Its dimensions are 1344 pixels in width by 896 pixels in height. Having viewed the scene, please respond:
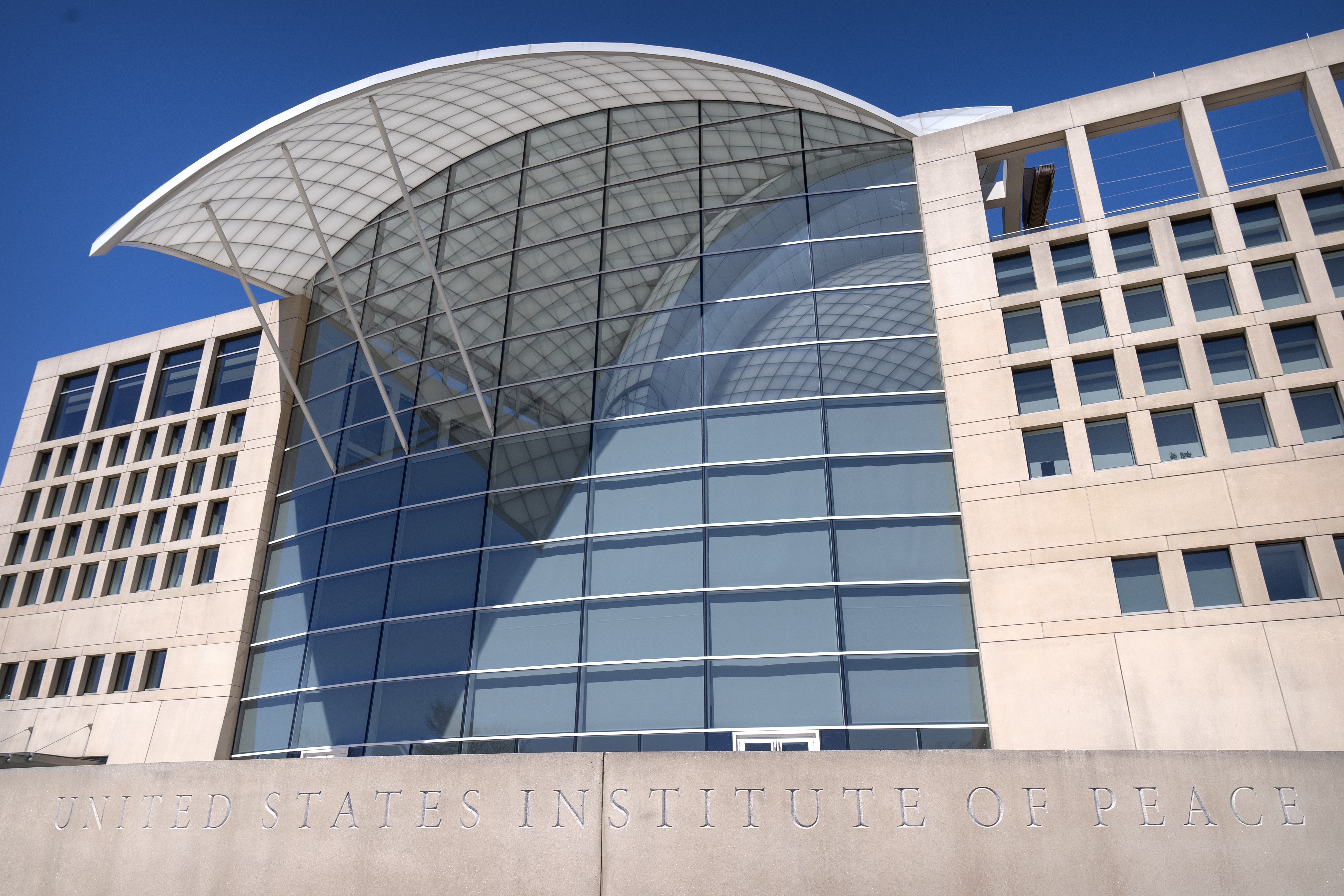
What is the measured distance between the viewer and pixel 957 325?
A: 2706 cm

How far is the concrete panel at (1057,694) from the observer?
71.3ft

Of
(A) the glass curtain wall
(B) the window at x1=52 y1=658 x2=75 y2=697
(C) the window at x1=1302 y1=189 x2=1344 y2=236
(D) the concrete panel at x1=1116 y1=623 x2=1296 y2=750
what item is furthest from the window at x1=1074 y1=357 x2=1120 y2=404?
(B) the window at x1=52 y1=658 x2=75 y2=697

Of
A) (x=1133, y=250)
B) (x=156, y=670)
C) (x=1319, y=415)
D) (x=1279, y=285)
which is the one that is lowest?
(x=156, y=670)

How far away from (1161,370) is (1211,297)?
8.05 feet

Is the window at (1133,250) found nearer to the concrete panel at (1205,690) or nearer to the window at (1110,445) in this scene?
the window at (1110,445)

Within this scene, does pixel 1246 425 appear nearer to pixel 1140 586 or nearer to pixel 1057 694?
pixel 1140 586

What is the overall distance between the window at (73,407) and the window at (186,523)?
327 inches

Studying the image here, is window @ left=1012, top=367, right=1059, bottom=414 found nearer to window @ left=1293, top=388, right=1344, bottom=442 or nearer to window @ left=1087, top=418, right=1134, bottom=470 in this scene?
window @ left=1087, top=418, right=1134, bottom=470

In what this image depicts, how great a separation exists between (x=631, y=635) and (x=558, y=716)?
297 centimetres

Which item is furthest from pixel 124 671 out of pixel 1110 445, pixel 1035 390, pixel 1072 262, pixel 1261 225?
pixel 1261 225

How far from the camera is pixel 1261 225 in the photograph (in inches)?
999

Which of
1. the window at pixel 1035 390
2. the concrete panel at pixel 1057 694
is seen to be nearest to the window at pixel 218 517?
the concrete panel at pixel 1057 694

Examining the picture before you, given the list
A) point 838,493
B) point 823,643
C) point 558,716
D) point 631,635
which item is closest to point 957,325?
point 838,493

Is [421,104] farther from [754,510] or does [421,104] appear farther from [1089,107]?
[1089,107]
